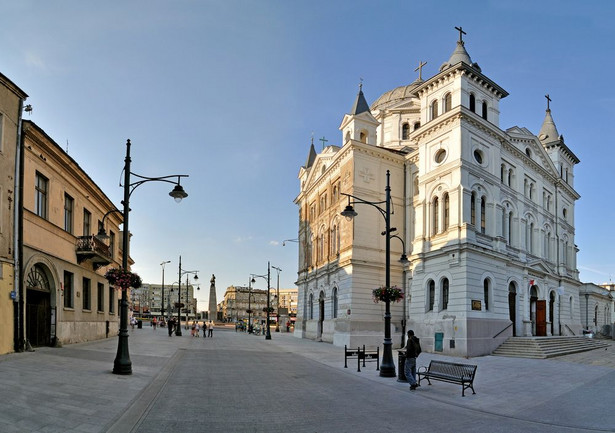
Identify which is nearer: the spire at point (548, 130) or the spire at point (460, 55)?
the spire at point (460, 55)

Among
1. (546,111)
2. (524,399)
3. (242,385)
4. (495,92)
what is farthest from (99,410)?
(546,111)

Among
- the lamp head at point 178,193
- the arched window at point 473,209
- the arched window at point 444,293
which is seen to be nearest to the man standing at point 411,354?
the lamp head at point 178,193

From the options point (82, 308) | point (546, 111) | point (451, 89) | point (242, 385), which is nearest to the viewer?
point (242, 385)

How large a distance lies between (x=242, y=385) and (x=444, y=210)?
64.4 ft

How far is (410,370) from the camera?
1488 cm

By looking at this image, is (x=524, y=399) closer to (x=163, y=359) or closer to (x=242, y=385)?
(x=242, y=385)

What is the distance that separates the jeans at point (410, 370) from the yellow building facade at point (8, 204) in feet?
48.8

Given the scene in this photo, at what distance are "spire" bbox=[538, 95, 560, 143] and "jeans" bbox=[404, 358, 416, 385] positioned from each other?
34.7 m

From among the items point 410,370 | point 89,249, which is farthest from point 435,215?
point 89,249

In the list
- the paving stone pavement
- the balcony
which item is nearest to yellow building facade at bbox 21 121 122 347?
the balcony

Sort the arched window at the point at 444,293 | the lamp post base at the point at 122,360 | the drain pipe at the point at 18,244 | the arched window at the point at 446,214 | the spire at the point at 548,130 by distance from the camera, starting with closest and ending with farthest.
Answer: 1. the lamp post base at the point at 122,360
2. the drain pipe at the point at 18,244
3. the arched window at the point at 444,293
4. the arched window at the point at 446,214
5. the spire at the point at 548,130

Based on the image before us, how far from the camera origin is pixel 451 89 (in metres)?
30.7

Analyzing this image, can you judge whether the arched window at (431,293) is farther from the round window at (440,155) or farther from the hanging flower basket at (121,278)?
the hanging flower basket at (121,278)

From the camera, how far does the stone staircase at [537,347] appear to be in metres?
26.5
